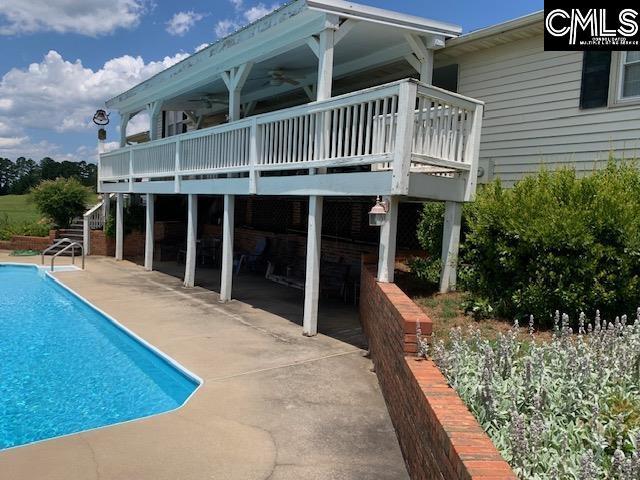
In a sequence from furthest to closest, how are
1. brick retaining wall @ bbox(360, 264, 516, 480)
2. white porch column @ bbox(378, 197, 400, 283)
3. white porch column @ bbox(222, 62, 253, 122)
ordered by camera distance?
white porch column @ bbox(222, 62, 253, 122) < white porch column @ bbox(378, 197, 400, 283) < brick retaining wall @ bbox(360, 264, 516, 480)

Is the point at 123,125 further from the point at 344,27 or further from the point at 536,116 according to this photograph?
the point at 536,116

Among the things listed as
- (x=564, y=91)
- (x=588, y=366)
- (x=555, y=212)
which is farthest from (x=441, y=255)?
(x=588, y=366)

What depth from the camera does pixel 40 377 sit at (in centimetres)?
664

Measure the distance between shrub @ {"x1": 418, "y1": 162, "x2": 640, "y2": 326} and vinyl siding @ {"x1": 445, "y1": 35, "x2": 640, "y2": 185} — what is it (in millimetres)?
1453

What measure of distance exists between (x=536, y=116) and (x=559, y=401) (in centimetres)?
653

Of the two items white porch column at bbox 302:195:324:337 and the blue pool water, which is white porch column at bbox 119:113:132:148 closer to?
the blue pool water

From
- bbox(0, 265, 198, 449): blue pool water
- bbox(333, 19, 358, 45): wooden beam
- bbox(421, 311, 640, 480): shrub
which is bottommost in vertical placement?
bbox(0, 265, 198, 449): blue pool water

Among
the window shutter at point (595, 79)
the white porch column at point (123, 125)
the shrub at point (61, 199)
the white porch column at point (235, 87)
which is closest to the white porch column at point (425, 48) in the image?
the window shutter at point (595, 79)

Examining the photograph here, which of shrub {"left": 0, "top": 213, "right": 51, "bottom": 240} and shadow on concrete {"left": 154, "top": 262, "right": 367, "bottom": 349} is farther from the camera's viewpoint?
shrub {"left": 0, "top": 213, "right": 51, "bottom": 240}

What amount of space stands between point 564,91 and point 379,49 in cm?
341

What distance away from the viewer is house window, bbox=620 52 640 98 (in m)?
7.44

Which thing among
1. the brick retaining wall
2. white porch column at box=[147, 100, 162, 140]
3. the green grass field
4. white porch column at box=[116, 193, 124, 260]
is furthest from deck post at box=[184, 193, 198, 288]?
the green grass field

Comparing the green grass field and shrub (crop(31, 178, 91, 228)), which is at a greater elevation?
shrub (crop(31, 178, 91, 228))

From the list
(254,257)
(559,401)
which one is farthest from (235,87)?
(559,401)
